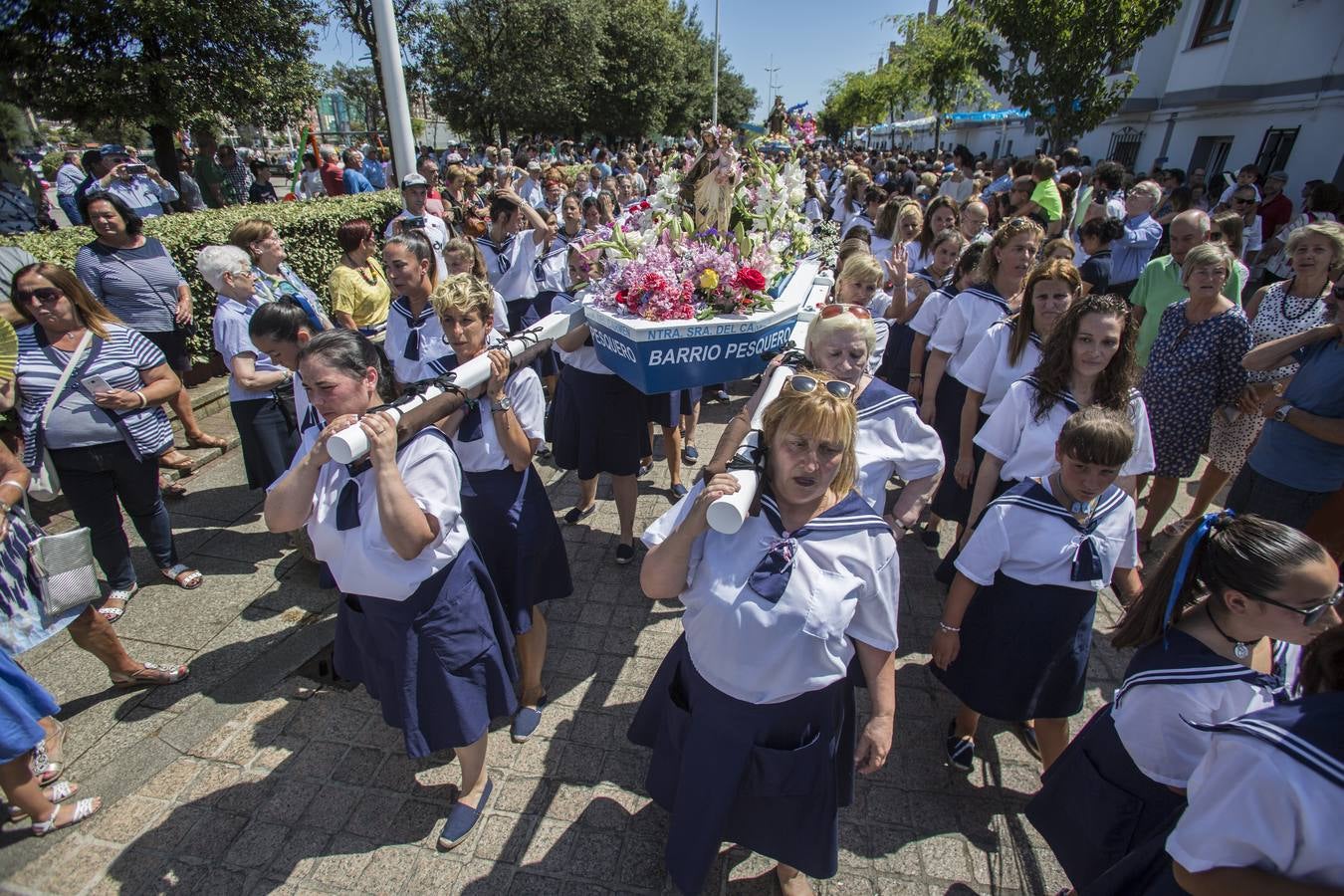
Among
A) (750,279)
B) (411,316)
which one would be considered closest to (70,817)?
(411,316)

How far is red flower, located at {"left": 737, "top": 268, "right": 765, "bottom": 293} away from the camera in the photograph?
3302 millimetres

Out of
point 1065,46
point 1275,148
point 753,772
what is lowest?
point 753,772

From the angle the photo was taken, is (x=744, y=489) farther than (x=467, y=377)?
No

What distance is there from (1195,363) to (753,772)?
141 inches

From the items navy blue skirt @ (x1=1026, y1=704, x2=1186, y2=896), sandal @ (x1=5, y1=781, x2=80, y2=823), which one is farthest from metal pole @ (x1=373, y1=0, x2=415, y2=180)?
navy blue skirt @ (x1=1026, y1=704, x2=1186, y2=896)

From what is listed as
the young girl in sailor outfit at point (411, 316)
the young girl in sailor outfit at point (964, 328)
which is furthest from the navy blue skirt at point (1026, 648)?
the young girl in sailor outfit at point (411, 316)

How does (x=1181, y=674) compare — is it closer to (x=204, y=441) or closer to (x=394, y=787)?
(x=394, y=787)

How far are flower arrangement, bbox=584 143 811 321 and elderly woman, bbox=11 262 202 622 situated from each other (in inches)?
98.5

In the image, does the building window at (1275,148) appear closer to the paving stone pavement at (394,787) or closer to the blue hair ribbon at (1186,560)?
the paving stone pavement at (394,787)

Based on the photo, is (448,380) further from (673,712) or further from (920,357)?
(920,357)

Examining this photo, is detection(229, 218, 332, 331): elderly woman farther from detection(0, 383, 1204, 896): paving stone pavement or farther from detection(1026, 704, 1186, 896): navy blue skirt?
detection(1026, 704, 1186, 896): navy blue skirt

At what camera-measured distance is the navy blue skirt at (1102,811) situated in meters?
1.78

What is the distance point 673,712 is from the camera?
7.38 ft

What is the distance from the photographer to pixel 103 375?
3461mm
